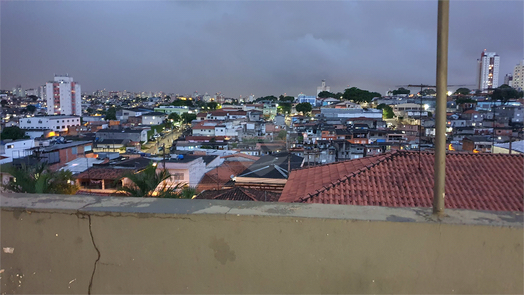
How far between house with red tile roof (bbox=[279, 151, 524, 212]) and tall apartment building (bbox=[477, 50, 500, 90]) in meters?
63.4

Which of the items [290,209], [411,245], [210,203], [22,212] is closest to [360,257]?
[411,245]

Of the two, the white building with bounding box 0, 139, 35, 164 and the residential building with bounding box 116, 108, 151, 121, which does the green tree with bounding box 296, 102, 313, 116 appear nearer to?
the residential building with bounding box 116, 108, 151, 121

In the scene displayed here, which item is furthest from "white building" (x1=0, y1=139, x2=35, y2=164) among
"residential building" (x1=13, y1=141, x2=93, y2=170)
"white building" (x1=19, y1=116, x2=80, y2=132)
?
"white building" (x1=19, y1=116, x2=80, y2=132)

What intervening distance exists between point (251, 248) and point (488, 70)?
69889mm

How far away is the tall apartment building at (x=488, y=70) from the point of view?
189 ft

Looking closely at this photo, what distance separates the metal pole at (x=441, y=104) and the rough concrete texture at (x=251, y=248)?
3.4 inches

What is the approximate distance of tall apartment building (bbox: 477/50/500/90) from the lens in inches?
2267

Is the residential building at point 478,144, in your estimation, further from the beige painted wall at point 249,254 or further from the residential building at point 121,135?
the residential building at point 121,135

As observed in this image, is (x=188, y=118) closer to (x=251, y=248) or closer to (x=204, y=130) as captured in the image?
(x=204, y=130)

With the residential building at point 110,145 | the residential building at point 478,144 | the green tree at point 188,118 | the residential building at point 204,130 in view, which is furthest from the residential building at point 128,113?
the residential building at point 478,144

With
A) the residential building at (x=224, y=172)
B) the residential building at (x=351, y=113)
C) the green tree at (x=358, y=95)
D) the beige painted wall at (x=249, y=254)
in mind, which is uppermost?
the green tree at (x=358, y=95)

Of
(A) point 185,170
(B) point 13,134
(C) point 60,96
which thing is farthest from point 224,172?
(C) point 60,96

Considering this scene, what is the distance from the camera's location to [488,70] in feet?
191

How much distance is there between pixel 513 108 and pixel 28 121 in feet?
131
